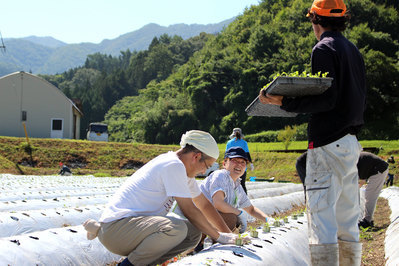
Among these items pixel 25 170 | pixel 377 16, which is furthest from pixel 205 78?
pixel 25 170

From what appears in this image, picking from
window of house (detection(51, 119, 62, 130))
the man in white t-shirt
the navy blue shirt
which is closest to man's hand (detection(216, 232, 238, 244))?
the man in white t-shirt

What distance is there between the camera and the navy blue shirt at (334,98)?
2.98 m

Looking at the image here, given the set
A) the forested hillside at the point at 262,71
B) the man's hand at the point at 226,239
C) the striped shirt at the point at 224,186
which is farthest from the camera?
the forested hillside at the point at 262,71

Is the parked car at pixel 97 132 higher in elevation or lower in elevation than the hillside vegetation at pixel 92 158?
lower

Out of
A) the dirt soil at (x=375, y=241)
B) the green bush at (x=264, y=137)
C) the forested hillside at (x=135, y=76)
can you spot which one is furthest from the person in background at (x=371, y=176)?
the forested hillside at (x=135, y=76)

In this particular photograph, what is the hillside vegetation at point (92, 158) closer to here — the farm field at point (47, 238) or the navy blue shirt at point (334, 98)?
the farm field at point (47, 238)

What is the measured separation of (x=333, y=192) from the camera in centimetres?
296

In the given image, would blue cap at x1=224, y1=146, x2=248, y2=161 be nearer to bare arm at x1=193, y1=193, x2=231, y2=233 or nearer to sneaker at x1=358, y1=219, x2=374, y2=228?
bare arm at x1=193, y1=193, x2=231, y2=233

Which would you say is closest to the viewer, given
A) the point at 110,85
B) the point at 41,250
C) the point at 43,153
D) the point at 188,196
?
the point at 188,196

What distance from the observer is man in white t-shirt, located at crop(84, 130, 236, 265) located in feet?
10.7

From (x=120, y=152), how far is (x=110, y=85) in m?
87.6

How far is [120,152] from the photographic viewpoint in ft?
84.5

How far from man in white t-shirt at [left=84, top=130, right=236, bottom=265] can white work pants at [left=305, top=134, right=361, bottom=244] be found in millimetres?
792

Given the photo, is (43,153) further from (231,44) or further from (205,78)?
(231,44)
